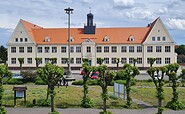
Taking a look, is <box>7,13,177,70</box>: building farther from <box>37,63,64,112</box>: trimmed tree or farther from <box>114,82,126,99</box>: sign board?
<box>37,63,64,112</box>: trimmed tree

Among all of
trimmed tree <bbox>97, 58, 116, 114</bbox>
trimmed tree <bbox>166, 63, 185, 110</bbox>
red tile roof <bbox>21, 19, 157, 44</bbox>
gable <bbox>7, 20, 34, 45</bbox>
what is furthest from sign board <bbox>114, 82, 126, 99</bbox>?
gable <bbox>7, 20, 34, 45</bbox>

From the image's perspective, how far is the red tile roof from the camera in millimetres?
64500

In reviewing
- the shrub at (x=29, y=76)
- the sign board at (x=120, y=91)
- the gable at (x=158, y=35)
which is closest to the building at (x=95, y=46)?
the gable at (x=158, y=35)

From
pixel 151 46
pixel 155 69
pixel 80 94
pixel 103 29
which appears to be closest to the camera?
pixel 155 69

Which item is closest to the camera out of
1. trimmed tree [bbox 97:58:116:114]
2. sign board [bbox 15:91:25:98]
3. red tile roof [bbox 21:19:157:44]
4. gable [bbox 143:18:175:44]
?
trimmed tree [bbox 97:58:116:114]

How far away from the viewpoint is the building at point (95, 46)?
206 ft

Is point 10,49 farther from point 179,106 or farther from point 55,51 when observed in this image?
point 179,106

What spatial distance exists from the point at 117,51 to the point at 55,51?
46.9 ft

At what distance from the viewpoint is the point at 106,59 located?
211 feet

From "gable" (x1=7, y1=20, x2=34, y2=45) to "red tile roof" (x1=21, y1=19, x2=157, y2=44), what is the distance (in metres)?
1.04

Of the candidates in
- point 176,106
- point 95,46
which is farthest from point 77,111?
point 95,46

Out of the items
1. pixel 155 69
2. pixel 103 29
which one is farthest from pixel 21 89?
pixel 103 29

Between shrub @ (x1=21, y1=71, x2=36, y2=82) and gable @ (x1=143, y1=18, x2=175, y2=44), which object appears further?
gable @ (x1=143, y1=18, x2=175, y2=44)

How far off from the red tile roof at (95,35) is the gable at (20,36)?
3.42 feet
